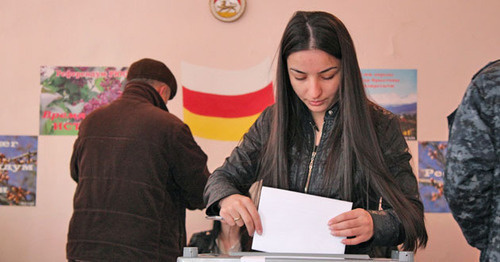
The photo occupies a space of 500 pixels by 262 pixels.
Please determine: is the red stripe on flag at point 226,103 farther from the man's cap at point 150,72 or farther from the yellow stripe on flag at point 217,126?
the man's cap at point 150,72

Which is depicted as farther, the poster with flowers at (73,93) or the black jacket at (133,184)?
the poster with flowers at (73,93)

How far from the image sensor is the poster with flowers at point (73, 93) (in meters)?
3.52

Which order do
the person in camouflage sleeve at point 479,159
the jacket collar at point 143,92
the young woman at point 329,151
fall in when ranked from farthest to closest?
1. the jacket collar at point 143,92
2. the young woman at point 329,151
3. the person in camouflage sleeve at point 479,159

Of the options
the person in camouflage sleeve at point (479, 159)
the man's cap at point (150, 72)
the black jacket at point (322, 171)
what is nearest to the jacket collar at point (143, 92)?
the man's cap at point (150, 72)

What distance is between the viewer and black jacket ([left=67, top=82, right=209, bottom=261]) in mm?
2268

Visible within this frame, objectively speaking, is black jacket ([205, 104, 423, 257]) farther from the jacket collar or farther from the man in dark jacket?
the jacket collar

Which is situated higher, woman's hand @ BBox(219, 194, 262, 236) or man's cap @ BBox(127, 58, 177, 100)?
man's cap @ BBox(127, 58, 177, 100)

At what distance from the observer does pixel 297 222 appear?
1240mm

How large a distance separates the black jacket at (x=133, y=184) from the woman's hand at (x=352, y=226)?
1.23m

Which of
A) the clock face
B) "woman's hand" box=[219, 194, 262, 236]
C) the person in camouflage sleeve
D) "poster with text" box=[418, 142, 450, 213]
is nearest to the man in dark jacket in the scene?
"woman's hand" box=[219, 194, 262, 236]

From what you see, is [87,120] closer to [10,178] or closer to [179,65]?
[179,65]

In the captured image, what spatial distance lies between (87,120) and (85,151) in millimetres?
155

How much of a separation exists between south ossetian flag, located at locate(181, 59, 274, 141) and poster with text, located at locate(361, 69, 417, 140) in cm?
66

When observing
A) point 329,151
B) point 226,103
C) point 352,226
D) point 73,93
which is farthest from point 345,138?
point 73,93
